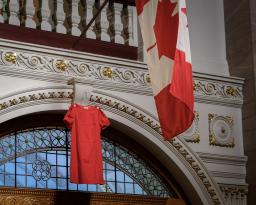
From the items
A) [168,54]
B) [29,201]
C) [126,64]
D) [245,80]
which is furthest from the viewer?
[245,80]

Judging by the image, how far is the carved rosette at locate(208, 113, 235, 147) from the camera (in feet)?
28.2

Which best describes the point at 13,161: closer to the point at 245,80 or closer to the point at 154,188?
the point at 154,188

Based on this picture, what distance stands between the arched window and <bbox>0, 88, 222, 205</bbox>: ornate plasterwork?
0.42 m

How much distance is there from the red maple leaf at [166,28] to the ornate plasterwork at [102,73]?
1577 mm

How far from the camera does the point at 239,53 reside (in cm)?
895

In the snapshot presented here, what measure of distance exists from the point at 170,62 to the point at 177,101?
14.1 inches

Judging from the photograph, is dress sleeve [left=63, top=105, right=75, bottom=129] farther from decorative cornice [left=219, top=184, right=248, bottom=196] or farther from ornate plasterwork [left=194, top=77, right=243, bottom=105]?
decorative cornice [left=219, top=184, right=248, bottom=196]

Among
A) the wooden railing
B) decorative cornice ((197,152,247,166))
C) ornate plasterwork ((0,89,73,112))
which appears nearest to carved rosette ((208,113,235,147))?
decorative cornice ((197,152,247,166))

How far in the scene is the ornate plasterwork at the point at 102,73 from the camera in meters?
7.59

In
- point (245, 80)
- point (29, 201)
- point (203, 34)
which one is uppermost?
point (203, 34)

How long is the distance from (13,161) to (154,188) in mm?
1684

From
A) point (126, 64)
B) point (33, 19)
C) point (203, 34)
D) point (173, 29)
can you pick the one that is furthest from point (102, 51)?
point (173, 29)

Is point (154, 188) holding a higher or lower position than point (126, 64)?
lower

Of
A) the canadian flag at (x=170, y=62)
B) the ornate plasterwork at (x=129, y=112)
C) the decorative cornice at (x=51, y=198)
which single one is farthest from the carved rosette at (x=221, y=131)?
the canadian flag at (x=170, y=62)
